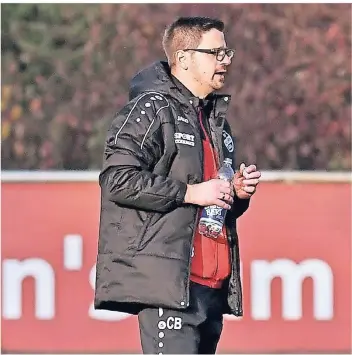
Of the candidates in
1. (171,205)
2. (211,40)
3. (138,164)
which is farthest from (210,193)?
(211,40)

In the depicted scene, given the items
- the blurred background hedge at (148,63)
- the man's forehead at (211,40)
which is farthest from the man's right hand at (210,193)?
the blurred background hedge at (148,63)

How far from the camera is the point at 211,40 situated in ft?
16.9

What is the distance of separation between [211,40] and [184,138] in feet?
1.38

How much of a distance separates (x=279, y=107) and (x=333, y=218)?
10.2ft

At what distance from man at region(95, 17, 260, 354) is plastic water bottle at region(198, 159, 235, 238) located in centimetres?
3

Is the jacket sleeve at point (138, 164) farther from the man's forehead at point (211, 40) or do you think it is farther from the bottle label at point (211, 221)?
the man's forehead at point (211, 40)

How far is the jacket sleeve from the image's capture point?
4.87m

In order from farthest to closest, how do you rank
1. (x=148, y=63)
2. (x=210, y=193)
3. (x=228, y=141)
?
(x=148, y=63), (x=228, y=141), (x=210, y=193)

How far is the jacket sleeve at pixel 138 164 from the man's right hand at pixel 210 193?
1.2 inches

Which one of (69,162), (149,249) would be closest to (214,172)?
(149,249)

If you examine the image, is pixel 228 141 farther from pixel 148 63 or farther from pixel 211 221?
pixel 148 63

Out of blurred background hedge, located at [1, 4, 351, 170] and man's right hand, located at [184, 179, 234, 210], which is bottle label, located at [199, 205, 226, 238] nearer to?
man's right hand, located at [184, 179, 234, 210]

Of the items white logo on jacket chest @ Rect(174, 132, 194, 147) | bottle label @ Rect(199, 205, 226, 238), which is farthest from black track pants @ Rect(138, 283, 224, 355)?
white logo on jacket chest @ Rect(174, 132, 194, 147)

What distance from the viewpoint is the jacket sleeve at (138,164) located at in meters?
4.87
